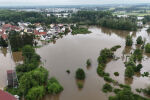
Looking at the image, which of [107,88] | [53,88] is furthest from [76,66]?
[53,88]

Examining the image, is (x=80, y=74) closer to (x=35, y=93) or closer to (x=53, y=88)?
(x=53, y=88)

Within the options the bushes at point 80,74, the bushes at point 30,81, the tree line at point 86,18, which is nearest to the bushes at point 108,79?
the bushes at point 80,74

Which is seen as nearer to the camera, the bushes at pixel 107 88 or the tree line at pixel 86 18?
the bushes at pixel 107 88

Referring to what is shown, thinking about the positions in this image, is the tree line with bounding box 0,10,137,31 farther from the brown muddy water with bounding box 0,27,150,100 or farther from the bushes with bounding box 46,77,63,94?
the bushes with bounding box 46,77,63,94

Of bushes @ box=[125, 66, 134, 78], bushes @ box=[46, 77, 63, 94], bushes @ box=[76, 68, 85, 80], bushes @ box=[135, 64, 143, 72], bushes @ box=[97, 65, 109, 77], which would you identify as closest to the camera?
bushes @ box=[46, 77, 63, 94]

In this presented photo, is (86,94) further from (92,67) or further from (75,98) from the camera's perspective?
(92,67)

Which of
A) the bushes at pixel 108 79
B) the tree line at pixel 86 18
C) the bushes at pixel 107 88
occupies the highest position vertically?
the tree line at pixel 86 18

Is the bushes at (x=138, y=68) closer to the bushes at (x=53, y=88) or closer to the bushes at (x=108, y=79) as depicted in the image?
the bushes at (x=108, y=79)

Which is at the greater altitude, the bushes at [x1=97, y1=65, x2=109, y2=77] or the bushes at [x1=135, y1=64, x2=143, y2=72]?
the bushes at [x1=135, y1=64, x2=143, y2=72]

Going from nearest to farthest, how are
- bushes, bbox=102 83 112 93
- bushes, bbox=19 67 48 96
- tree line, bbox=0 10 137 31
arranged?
bushes, bbox=19 67 48 96
bushes, bbox=102 83 112 93
tree line, bbox=0 10 137 31

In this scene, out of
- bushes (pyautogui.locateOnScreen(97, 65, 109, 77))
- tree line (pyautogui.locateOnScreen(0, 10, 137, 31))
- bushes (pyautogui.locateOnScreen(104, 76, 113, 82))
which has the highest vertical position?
tree line (pyautogui.locateOnScreen(0, 10, 137, 31))

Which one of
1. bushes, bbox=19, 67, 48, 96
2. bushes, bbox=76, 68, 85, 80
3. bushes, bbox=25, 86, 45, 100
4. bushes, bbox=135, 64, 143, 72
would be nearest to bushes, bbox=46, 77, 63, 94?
bushes, bbox=25, 86, 45, 100
